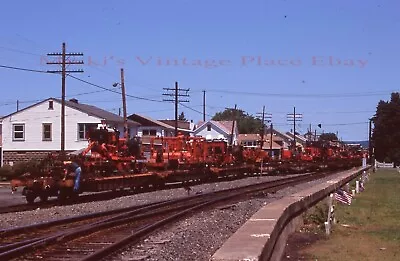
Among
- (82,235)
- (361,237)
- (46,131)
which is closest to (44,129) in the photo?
(46,131)

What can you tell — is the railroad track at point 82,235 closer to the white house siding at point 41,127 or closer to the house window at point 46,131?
the white house siding at point 41,127

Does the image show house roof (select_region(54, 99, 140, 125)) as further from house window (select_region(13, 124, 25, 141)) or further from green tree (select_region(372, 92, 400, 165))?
green tree (select_region(372, 92, 400, 165))

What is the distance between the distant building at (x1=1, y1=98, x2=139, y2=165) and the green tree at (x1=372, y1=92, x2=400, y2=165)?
171 ft

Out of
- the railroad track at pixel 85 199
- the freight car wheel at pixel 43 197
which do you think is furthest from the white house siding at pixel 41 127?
the freight car wheel at pixel 43 197

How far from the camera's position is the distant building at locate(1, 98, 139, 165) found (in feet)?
220

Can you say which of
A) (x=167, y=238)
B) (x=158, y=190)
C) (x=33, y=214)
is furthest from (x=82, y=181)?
(x=167, y=238)

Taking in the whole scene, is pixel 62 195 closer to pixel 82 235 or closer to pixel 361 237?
pixel 82 235

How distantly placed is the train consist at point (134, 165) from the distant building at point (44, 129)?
1719 cm

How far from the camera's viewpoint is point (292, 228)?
47.7ft

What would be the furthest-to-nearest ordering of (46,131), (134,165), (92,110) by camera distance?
(92,110), (46,131), (134,165)

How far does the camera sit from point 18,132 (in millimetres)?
68125

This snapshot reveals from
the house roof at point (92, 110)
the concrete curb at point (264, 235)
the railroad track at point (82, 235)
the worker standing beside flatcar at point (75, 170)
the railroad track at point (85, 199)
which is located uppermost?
the house roof at point (92, 110)

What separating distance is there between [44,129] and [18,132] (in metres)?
2.71

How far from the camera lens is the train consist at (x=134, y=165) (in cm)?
2495
